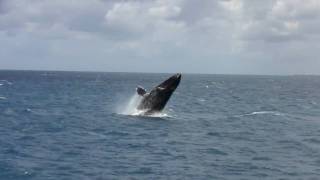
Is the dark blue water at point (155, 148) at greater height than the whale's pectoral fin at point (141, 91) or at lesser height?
lesser

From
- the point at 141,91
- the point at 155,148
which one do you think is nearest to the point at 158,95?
the point at 141,91

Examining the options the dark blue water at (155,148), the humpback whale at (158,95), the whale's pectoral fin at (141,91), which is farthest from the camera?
the whale's pectoral fin at (141,91)

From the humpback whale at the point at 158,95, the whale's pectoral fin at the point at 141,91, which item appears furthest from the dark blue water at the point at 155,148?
the whale's pectoral fin at the point at 141,91

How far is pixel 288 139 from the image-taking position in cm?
4672

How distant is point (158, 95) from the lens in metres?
56.0

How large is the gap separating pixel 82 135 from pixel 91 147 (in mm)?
6476

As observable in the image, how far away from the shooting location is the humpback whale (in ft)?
178

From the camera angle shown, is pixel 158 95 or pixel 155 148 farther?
pixel 158 95

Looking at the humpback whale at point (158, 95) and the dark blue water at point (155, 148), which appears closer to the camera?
the dark blue water at point (155, 148)

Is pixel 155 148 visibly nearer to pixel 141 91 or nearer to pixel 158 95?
pixel 141 91

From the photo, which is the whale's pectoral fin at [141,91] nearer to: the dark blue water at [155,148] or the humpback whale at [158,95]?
the humpback whale at [158,95]

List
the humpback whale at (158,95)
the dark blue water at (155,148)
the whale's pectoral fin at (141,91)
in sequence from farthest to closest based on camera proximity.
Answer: the whale's pectoral fin at (141,91) < the humpback whale at (158,95) < the dark blue water at (155,148)

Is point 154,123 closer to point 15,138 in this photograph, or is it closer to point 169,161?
point 15,138

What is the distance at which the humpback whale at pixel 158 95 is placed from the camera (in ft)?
178
